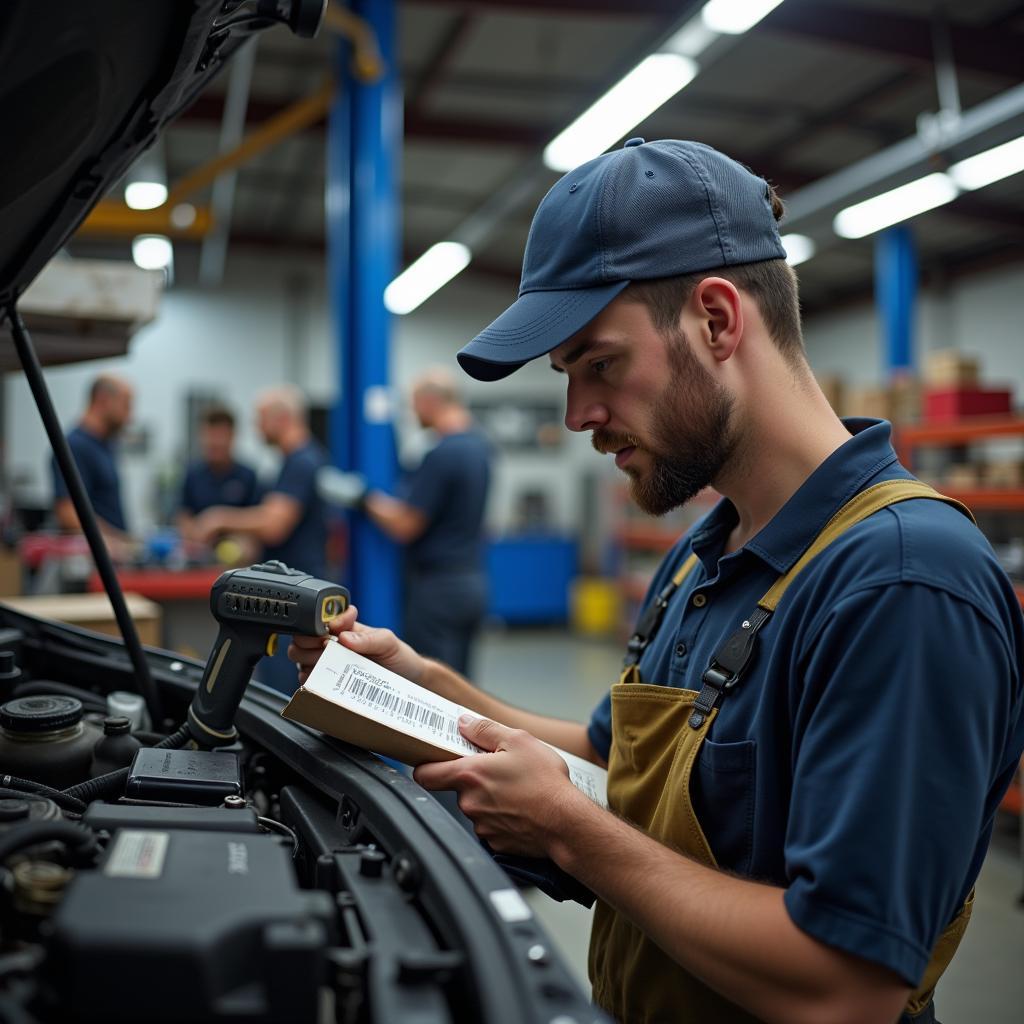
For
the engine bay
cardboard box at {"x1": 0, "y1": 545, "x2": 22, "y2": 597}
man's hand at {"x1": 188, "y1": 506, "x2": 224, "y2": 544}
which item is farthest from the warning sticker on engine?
man's hand at {"x1": 188, "y1": 506, "x2": 224, "y2": 544}

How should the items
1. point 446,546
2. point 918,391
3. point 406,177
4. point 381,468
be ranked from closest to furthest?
point 446,546 < point 381,468 < point 918,391 < point 406,177

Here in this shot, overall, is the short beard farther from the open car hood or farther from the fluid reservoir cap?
the fluid reservoir cap

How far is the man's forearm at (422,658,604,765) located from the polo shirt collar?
1.70 feet

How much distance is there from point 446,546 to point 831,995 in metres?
3.14

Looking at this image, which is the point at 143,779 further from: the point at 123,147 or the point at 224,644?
the point at 123,147

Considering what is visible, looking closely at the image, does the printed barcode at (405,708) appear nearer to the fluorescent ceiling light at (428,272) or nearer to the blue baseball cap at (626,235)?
the blue baseball cap at (626,235)

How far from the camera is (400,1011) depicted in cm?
64

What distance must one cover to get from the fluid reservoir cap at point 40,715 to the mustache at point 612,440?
2.43ft

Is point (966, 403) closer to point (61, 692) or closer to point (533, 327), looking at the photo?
point (533, 327)

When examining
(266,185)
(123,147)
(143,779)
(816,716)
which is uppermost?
(266,185)

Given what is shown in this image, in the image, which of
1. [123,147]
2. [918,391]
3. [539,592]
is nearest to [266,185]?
[539,592]

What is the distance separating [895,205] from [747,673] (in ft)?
18.3

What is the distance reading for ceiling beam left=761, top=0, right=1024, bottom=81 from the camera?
15.5 feet

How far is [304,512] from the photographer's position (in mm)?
4434
